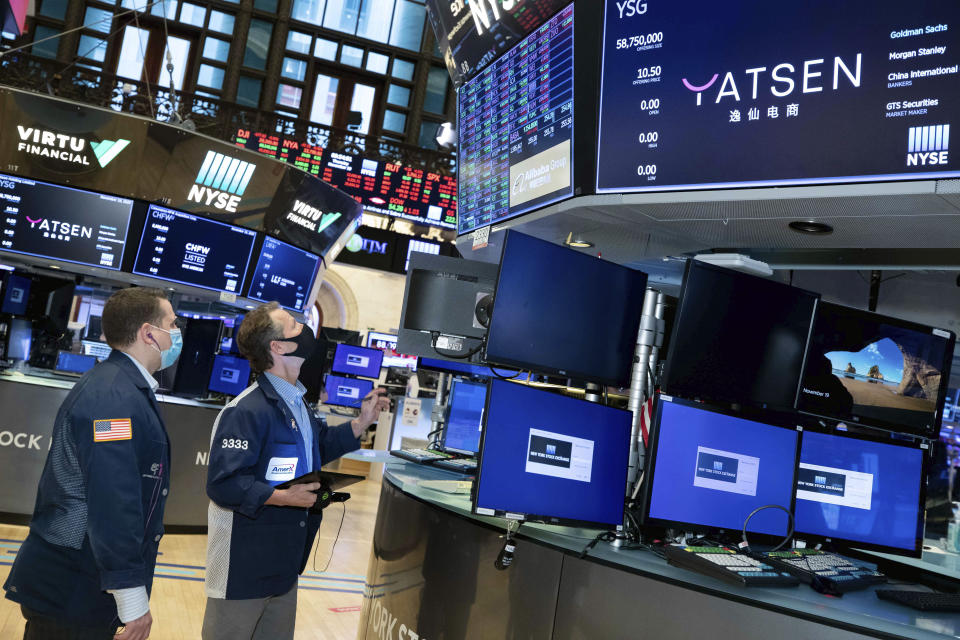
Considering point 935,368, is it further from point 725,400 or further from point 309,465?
point 309,465

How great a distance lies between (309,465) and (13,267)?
5.23m

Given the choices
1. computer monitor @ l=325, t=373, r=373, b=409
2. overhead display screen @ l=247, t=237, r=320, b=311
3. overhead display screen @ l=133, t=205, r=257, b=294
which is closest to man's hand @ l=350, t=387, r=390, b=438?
overhead display screen @ l=133, t=205, r=257, b=294

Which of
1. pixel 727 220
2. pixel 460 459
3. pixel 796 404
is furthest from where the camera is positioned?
pixel 460 459

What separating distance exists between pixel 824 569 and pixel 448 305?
5.41ft

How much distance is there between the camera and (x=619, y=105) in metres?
3.05

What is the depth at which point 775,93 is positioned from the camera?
2.61 metres

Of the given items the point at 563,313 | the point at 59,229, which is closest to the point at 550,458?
the point at 563,313

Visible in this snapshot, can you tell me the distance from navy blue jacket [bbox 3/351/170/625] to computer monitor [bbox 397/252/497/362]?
1358mm

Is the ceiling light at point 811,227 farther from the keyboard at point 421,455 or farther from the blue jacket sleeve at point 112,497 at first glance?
the blue jacket sleeve at point 112,497

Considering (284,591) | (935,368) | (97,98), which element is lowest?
(284,591)

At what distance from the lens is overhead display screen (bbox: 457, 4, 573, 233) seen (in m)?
3.31

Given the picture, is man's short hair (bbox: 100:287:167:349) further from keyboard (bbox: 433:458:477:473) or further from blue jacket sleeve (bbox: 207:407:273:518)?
keyboard (bbox: 433:458:477:473)

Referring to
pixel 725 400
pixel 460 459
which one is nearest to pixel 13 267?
pixel 460 459

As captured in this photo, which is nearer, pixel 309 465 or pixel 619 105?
pixel 309 465
